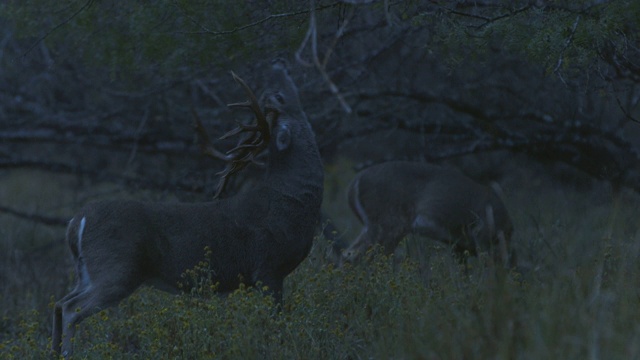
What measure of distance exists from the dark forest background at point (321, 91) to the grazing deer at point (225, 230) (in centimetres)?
82

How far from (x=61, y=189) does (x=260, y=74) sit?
7.42 m

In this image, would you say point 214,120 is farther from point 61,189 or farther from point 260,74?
point 61,189

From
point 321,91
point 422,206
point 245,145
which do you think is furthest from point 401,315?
point 321,91

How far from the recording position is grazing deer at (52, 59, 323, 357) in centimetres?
669

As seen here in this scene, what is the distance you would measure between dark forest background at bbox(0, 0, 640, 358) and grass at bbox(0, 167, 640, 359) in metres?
1.03

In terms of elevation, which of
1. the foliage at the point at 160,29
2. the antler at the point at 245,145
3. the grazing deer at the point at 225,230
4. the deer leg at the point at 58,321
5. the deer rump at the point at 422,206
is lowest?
→ the deer rump at the point at 422,206

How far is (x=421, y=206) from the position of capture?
10.1 meters

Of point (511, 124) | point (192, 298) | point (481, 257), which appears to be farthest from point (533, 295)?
point (511, 124)

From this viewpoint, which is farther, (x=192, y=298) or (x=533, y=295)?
(x=192, y=298)

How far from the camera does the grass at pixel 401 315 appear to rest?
432cm

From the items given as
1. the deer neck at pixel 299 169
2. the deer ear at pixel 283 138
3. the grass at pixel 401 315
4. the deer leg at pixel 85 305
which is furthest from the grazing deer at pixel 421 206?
the deer leg at pixel 85 305

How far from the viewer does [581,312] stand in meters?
4.29

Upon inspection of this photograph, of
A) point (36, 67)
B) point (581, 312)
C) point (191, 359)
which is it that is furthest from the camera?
point (36, 67)

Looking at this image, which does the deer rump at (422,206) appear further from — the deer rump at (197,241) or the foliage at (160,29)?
the deer rump at (197,241)
